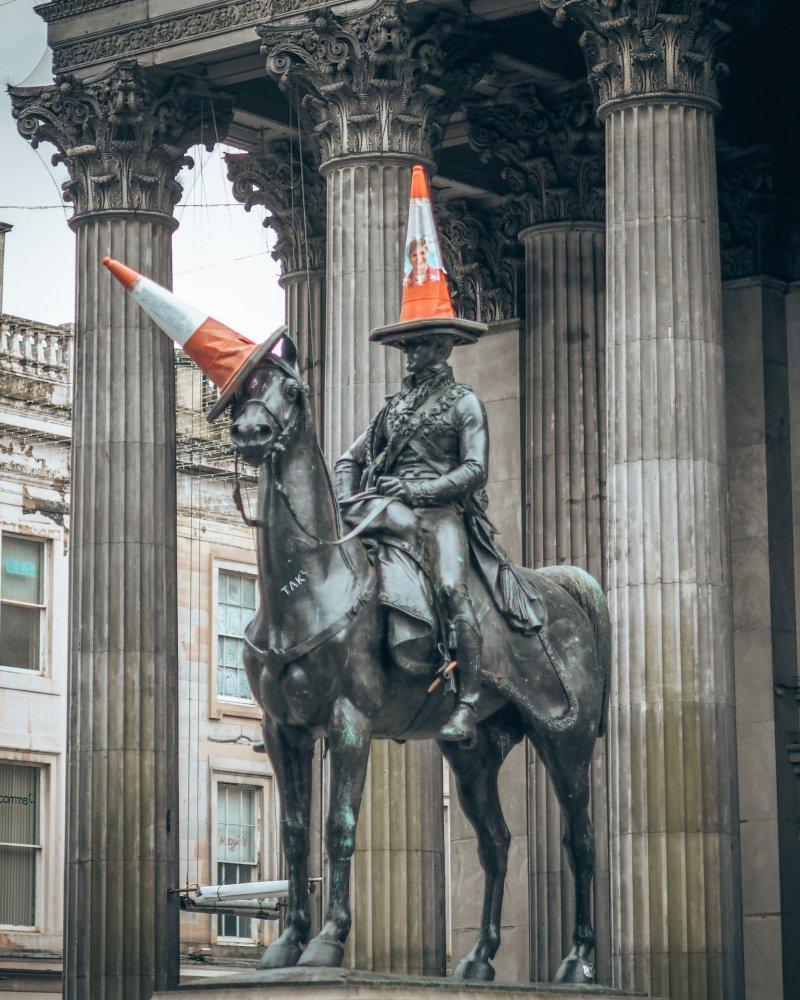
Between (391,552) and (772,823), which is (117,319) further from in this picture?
(391,552)

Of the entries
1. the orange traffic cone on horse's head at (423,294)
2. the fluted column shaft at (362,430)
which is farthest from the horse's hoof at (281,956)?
the fluted column shaft at (362,430)

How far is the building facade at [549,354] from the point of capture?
112ft

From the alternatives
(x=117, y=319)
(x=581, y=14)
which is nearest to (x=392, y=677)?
(x=581, y=14)

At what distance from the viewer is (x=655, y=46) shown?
3556 cm

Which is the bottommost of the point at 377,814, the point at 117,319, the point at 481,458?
the point at 377,814

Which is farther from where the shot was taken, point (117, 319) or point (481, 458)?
point (117, 319)

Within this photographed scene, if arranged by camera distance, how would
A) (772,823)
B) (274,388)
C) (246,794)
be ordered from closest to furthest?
1. (274,388)
2. (772,823)
3. (246,794)

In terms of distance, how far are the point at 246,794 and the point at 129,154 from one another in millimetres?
26869

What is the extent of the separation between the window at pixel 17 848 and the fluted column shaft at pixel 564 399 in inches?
651

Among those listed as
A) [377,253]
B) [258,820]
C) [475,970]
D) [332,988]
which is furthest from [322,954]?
[258,820]

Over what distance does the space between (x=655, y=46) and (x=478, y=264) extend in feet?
39.0

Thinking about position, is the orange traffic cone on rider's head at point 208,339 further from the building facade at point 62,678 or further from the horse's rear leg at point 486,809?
the building facade at point 62,678

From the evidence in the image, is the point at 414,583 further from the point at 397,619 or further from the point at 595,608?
the point at 595,608

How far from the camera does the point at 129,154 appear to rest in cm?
4044
